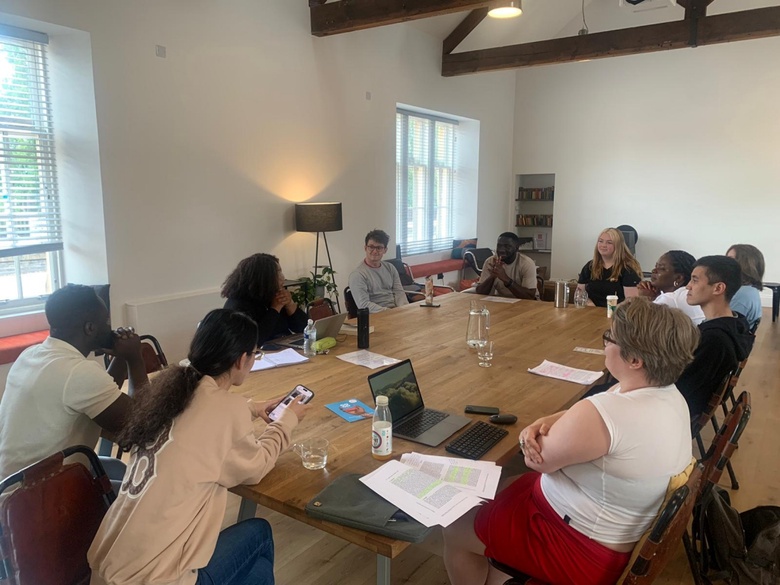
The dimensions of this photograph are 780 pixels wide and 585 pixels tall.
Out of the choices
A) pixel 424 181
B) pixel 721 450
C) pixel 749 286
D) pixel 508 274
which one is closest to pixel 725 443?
pixel 721 450

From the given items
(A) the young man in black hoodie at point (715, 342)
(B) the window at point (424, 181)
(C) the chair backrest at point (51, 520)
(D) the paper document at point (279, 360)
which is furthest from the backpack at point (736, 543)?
(B) the window at point (424, 181)

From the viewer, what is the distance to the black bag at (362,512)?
4.42ft

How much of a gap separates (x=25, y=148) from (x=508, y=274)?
377 cm

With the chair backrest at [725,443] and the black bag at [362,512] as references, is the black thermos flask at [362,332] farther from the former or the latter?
the chair backrest at [725,443]

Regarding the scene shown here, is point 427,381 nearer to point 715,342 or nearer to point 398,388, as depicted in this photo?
point 398,388

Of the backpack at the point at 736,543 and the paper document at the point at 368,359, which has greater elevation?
the paper document at the point at 368,359

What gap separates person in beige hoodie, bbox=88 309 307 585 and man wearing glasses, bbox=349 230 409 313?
2.69 m

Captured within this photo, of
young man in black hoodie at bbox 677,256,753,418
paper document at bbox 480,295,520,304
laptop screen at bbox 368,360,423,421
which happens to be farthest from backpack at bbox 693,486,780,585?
paper document at bbox 480,295,520,304

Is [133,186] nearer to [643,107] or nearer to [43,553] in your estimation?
[43,553]

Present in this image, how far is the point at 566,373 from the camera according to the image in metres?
2.58

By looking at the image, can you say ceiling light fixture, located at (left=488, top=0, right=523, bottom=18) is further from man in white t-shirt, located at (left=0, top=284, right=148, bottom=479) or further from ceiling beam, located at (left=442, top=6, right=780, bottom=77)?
man in white t-shirt, located at (left=0, top=284, right=148, bottom=479)

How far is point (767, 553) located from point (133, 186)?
4295 millimetres

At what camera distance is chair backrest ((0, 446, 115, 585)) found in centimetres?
129

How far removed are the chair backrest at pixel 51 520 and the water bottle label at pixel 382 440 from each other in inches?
28.9
